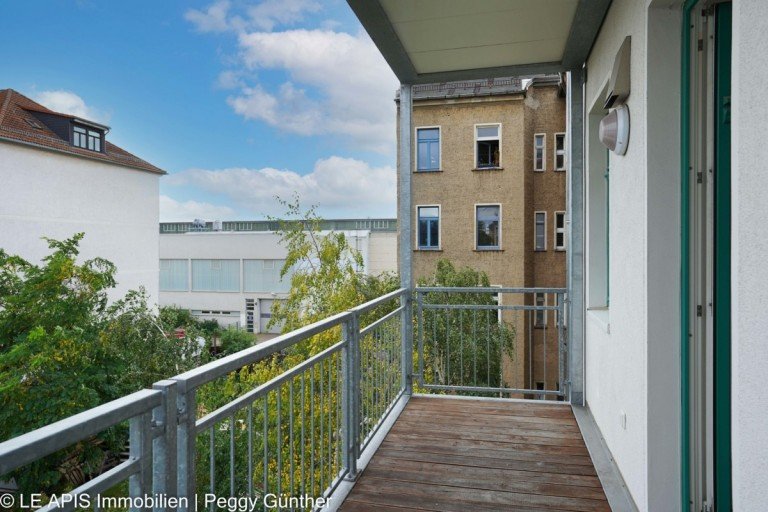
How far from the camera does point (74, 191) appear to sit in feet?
78.7

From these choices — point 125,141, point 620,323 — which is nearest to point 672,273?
point 620,323

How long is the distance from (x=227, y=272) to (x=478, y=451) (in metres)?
30.6

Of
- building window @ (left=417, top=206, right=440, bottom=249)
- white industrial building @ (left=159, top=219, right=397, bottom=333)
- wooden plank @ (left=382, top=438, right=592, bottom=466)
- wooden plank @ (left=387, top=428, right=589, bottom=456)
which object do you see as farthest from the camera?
white industrial building @ (left=159, top=219, right=397, bottom=333)

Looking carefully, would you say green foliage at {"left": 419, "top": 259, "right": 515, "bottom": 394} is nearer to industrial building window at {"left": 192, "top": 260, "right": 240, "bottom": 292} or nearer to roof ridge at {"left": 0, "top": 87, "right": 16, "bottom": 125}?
industrial building window at {"left": 192, "top": 260, "right": 240, "bottom": 292}

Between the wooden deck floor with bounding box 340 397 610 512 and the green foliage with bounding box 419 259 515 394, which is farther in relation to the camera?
the green foliage with bounding box 419 259 515 394

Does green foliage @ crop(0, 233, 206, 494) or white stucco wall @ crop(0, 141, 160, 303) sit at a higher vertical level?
white stucco wall @ crop(0, 141, 160, 303)

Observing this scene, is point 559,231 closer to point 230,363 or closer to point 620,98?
point 620,98

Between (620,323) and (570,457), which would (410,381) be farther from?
(620,323)

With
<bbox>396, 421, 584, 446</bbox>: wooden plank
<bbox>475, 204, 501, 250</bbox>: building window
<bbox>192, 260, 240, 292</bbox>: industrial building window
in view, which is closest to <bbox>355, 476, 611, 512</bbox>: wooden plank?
<bbox>396, 421, 584, 446</bbox>: wooden plank

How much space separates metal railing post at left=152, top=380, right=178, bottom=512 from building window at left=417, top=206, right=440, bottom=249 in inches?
633

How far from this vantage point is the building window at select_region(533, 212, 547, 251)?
17.2 metres

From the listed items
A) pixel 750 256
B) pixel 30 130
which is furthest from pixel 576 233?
pixel 30 130

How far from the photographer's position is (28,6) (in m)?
59.3

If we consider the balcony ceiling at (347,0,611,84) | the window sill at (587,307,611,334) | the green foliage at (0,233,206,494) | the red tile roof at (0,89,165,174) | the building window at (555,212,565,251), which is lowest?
the green foliage at (0,233,206,494)
